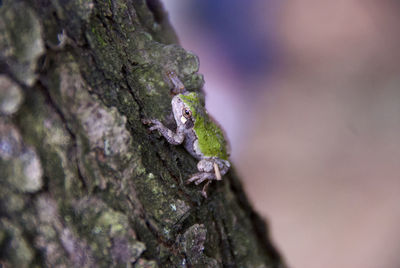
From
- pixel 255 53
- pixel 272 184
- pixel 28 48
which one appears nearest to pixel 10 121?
pixel 28 48

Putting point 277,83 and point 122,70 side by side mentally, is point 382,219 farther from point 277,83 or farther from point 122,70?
point 122,70

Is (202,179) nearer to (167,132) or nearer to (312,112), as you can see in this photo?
(167,132)

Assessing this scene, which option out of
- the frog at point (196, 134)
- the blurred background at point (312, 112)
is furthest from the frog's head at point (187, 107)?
the blurred background at point (312, 112)

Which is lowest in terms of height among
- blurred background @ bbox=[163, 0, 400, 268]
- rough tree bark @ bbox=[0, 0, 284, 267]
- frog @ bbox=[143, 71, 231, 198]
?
rough tree bark @ bbox=[0, 0, 284, 267]

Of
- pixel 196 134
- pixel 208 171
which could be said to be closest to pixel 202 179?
pixel 208 171

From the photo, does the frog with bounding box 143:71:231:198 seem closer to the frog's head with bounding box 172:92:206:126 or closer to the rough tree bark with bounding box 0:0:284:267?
the frog's head with bounding box 172:92:206:126

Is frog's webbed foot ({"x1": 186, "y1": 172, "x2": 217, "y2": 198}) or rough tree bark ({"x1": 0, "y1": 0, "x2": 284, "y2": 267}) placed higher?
frog's webbed foot ({"x1": 186, "y1": 172, "x2": 217, "y2": 198})

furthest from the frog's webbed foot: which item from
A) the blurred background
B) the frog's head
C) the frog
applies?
the blurred background
